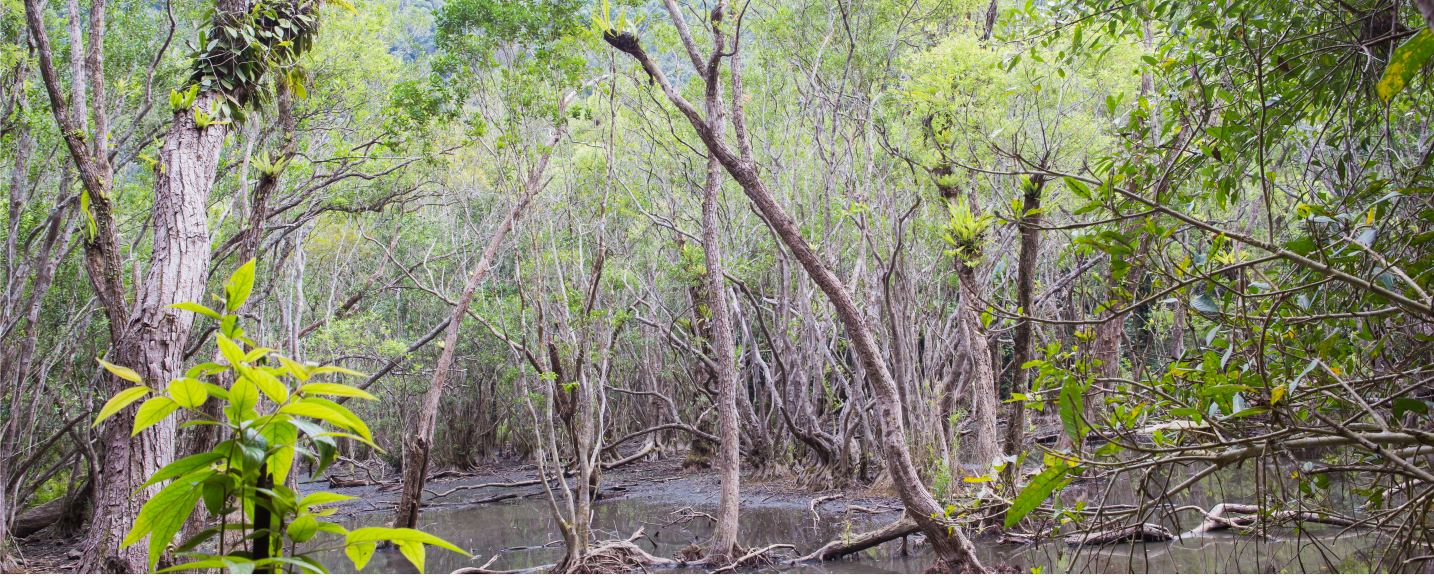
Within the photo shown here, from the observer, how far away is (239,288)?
81cm

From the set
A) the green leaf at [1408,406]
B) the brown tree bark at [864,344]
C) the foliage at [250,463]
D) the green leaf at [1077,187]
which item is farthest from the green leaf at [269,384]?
the brown tree bark at [864,344]

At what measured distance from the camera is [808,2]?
9992 mm

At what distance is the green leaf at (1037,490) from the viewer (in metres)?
1.56

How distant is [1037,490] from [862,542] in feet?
19.1

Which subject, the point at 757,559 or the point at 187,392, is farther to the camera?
the point at 757,559

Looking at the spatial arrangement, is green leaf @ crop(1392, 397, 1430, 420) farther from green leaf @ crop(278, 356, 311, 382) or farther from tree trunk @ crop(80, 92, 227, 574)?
tree trunk @ crop(80, 92, 227, 574)

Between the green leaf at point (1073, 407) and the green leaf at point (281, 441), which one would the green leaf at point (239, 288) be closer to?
the green leaf at point (281, 441)

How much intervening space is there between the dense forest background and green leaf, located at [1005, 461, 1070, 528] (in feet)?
0.04

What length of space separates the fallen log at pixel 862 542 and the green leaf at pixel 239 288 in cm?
666

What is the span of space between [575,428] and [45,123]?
232 inches

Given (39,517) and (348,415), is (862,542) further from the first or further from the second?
(39,517)

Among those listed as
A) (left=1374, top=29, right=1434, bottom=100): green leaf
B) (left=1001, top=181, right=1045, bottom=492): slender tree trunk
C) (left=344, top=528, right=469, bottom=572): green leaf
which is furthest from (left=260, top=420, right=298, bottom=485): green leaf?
(left=1001, top=181, right=1045, bottom=492): slender tree trunk

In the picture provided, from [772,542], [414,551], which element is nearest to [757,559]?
[772,542]

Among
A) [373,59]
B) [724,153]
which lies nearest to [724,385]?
[724,153]
